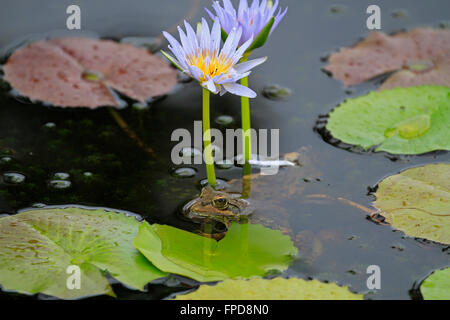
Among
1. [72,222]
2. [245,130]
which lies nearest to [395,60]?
[245,130]

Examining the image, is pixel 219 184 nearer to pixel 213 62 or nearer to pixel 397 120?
pixel 213 62

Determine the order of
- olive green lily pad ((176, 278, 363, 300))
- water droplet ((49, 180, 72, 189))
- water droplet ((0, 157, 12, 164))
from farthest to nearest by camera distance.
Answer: water droplet ((0, 157, 12, 164))
water droplet ((49, 180, 72, 189))
olive green lily pad ((176, 278, 363, 300))

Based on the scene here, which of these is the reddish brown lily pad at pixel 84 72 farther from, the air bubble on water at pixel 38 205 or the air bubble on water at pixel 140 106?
the air bubble on water at pixel 38 205

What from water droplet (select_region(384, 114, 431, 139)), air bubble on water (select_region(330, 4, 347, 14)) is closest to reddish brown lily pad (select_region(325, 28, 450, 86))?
air bubble on water (select_region(330, 4, 347, 14))

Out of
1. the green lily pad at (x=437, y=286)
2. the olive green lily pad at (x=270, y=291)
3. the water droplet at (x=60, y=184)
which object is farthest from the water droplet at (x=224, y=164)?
the green lily pad at (x=437, y=286)

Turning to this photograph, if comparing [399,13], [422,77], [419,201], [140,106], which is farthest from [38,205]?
[399,13]

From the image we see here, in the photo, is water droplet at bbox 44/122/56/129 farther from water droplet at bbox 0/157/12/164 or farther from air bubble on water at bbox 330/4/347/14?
air bubble on water at bbox 330/4/347/14

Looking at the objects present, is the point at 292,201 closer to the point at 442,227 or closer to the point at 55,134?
the point at 442,227
